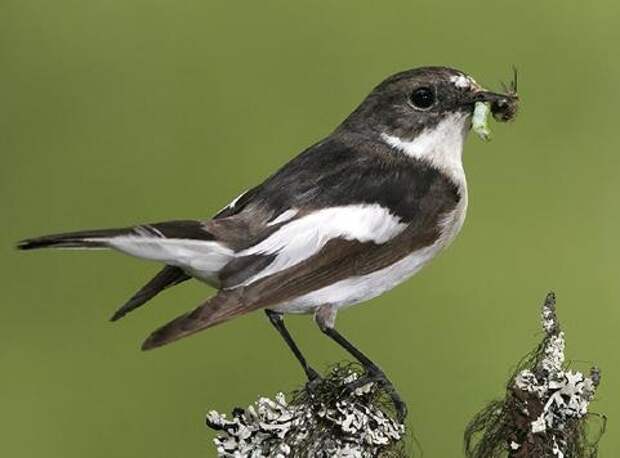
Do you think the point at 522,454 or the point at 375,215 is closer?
the point at 522,454

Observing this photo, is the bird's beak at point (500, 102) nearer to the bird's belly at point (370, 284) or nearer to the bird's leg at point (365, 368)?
the bird's belly at point (370, 284)

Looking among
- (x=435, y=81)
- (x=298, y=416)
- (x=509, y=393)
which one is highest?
(x=435, y=81)

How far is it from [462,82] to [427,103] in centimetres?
6

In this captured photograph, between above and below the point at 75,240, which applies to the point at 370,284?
below

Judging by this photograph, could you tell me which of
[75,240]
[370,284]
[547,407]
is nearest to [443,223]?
[370,284]

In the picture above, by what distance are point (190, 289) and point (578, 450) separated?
1.56 m

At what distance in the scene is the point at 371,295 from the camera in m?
1.91

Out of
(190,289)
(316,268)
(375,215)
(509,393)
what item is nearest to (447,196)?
(375,215)

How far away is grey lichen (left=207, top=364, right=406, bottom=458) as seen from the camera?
5.35ft

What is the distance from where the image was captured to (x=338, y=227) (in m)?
1.83

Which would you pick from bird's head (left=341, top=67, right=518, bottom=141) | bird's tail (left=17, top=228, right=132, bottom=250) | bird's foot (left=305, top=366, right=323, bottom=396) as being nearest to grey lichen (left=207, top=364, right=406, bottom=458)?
bird's foot (left=305, top=366, right=323, bottom=396)

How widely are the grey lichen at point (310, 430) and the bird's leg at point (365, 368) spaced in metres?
0.06

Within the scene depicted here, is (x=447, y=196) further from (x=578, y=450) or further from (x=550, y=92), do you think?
(x=550, y=92)

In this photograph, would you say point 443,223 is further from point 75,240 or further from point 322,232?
point 75,240
